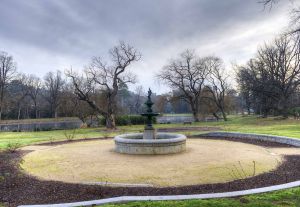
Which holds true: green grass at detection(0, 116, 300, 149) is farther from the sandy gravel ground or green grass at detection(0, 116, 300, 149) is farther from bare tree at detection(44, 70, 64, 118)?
bare tree at detection(44, 70, 64, 118)

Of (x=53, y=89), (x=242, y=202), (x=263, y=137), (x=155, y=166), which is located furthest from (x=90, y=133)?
(x=53, y=89)

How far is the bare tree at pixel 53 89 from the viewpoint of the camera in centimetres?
6575

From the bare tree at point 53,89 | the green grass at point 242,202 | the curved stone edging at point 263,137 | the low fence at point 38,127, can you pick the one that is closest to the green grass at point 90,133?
the curved stone edging at point 263,137

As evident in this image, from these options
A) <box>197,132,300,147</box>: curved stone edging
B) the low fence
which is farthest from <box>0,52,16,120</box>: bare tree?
<box>197,132,300,147</box>: curved stone edging

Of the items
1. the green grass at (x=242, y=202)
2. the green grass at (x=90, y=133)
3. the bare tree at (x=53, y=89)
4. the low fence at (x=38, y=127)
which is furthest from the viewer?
→ the bare tree at (x=53, y=89)

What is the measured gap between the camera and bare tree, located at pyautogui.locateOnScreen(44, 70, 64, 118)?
6575 centimetres

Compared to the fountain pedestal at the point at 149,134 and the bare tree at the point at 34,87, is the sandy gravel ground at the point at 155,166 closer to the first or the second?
the fountain pedestal at the point at 149,134

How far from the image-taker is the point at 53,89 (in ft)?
219

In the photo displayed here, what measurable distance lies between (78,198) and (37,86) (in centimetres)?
6980

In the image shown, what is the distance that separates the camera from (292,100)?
43.6 m

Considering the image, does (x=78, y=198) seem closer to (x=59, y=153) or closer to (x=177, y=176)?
(x=177, y=176)

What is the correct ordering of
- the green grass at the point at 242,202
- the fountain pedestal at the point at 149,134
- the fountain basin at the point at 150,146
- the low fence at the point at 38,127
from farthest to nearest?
the low fence at the point at 38,127 → the fountain pedestal at the point at 149,134 → the fountain basin at the point at 150,146 → the green grass at the point at 242,202

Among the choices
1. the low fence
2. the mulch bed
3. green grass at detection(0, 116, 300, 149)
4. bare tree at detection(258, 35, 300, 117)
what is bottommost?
the mulch bed

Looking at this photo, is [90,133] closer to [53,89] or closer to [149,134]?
[149,134]
